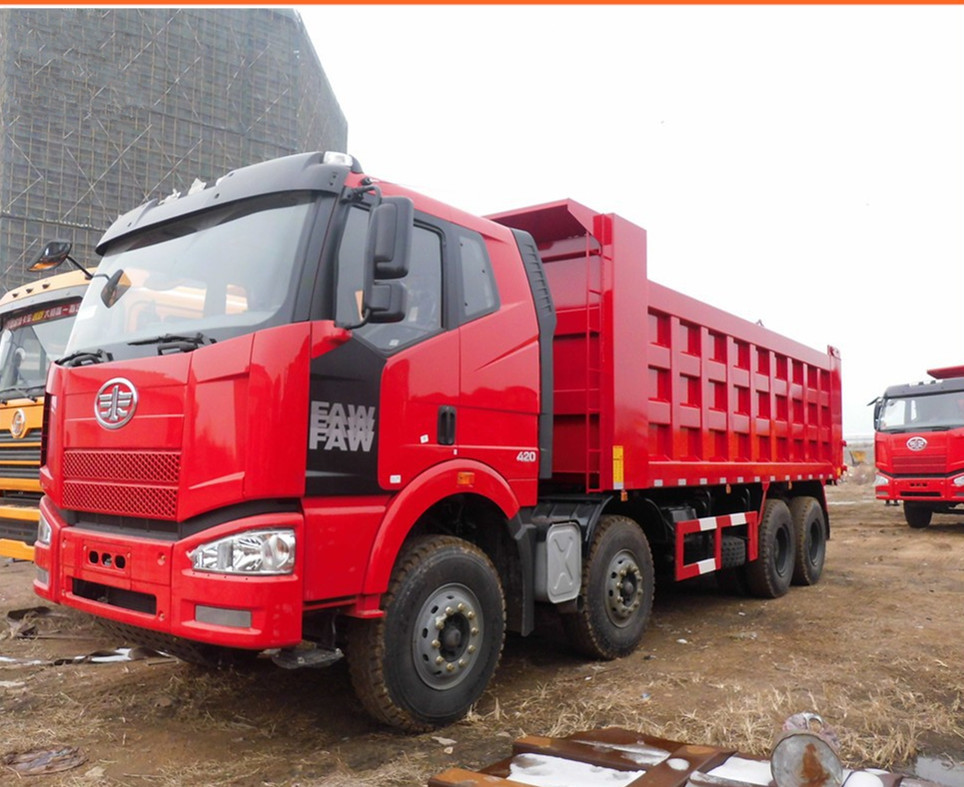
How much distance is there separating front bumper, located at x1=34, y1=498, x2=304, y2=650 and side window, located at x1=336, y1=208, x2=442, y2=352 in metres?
0.89

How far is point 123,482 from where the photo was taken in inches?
140

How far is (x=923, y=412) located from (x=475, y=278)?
1301 cm

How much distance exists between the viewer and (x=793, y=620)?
662 cm

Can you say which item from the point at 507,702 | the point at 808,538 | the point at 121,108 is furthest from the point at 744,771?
the point at 121,108

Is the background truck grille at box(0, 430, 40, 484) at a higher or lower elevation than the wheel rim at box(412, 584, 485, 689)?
higher

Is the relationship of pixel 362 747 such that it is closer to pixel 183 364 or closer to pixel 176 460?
pixel 176 460

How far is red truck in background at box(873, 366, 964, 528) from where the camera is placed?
13.9 m

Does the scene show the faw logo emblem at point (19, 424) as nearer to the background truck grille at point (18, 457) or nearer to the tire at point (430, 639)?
the background truck grille at point (18, 457)

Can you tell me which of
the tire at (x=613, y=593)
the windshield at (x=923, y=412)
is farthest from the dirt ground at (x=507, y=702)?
the windshield at (x=923, y=412)

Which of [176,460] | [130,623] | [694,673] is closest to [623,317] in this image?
[694,673]

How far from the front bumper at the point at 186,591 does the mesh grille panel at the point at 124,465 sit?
10.2 inches

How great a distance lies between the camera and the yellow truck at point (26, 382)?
5895 millimetres

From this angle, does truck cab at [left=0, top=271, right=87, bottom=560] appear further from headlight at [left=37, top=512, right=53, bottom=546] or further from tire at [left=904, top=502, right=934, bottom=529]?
tire at [left=904, top=502, right=934, bottom=529]

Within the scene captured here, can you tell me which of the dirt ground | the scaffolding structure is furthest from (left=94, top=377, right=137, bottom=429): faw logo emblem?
the scaffolding structure
